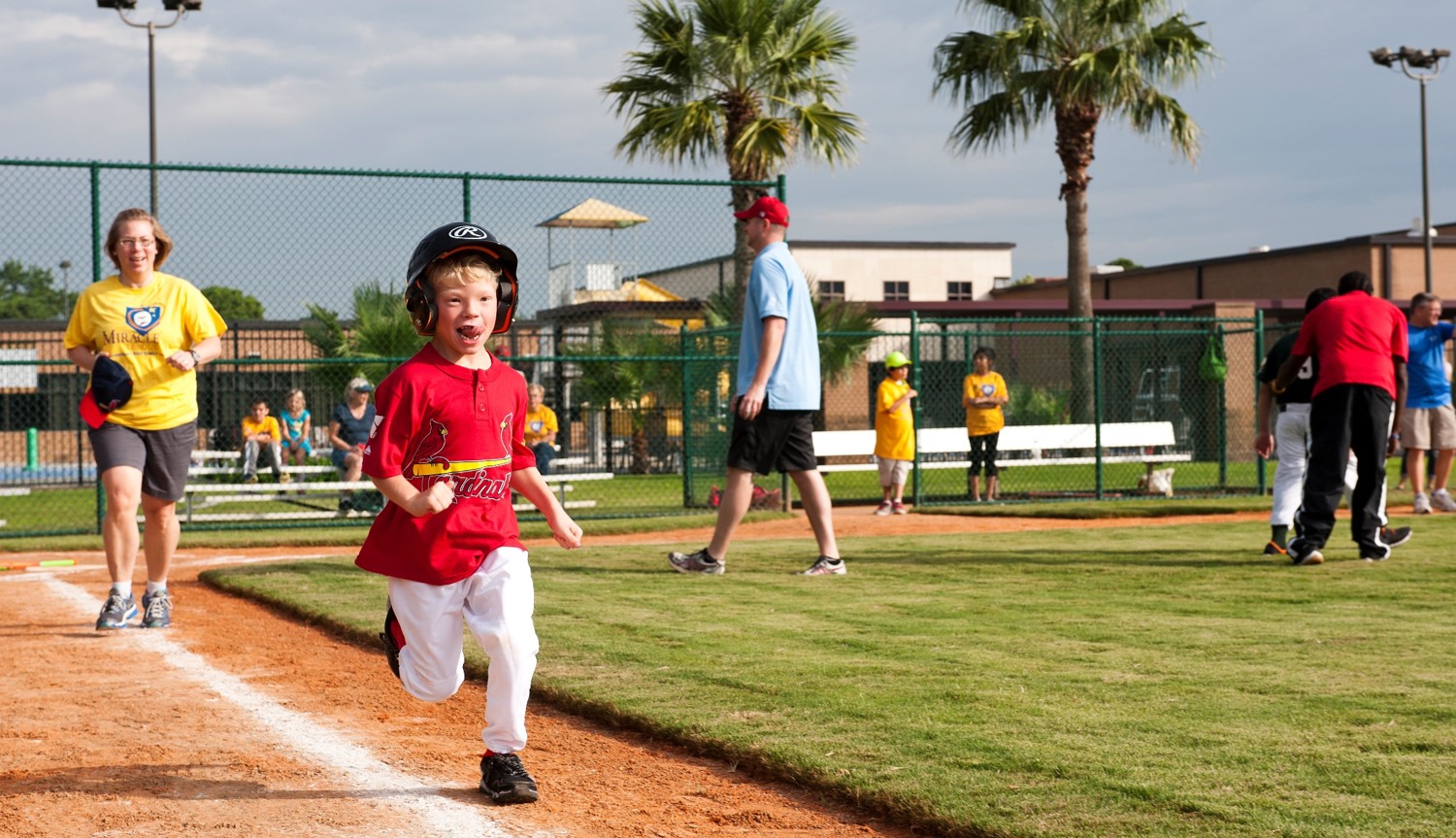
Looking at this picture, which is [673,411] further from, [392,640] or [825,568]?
[392,640]

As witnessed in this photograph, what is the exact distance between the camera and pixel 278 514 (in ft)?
43.5

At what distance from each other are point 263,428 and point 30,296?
695cm

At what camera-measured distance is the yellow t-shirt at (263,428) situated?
1888 cm

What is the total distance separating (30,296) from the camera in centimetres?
1210

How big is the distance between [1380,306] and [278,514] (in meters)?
9.25

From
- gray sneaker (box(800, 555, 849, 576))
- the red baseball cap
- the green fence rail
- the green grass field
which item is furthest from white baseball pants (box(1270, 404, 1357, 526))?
the green fence rail

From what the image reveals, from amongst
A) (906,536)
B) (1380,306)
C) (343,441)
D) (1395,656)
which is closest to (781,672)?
(1395,656)

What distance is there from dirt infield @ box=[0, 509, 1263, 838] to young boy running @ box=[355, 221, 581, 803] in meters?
0.28

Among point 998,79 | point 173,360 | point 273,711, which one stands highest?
point 998,79

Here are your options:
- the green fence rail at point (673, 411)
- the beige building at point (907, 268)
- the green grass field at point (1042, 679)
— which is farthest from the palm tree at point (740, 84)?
the beige building at point (907, 268)

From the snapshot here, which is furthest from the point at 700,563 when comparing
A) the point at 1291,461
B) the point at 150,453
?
the point at 1291,461

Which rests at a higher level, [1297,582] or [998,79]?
[998,79]

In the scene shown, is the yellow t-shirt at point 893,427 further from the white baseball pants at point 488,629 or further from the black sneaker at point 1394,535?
the white baseball pants at point 488,629

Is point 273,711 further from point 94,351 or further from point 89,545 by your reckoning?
point 89,545
